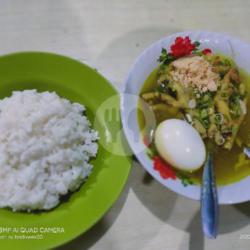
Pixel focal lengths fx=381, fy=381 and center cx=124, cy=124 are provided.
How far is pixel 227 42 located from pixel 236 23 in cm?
28

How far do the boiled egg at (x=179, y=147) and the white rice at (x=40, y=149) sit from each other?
0.70 ft

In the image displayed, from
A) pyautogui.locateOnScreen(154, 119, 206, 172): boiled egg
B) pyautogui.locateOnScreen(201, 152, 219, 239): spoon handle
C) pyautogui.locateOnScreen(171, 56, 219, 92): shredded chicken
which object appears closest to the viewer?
pyautogui.locateOnScreen(201, 152, 219, 239): spoon handle

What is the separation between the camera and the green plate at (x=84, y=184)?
1024mm

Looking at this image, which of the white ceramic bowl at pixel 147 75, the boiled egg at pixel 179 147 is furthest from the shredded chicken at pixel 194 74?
the boiled egg at pixel 179 147

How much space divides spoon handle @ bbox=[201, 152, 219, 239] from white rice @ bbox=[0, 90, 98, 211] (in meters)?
0.35

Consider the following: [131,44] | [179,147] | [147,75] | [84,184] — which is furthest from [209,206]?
[131,44]

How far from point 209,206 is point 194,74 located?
472 mm

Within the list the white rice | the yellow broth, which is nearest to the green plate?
the white rice

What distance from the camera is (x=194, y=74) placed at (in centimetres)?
129

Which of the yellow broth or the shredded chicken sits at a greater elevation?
the shredded chicken

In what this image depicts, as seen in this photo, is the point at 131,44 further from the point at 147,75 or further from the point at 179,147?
the point at 179,147

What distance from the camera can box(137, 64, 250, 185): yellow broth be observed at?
1.17m

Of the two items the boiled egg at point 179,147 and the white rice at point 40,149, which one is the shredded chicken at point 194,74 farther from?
the white rice at point 40,149

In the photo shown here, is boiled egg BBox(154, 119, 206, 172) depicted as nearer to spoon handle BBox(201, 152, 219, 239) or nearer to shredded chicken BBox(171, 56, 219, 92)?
spoon handle BBox(201, 152, 219, 239)
